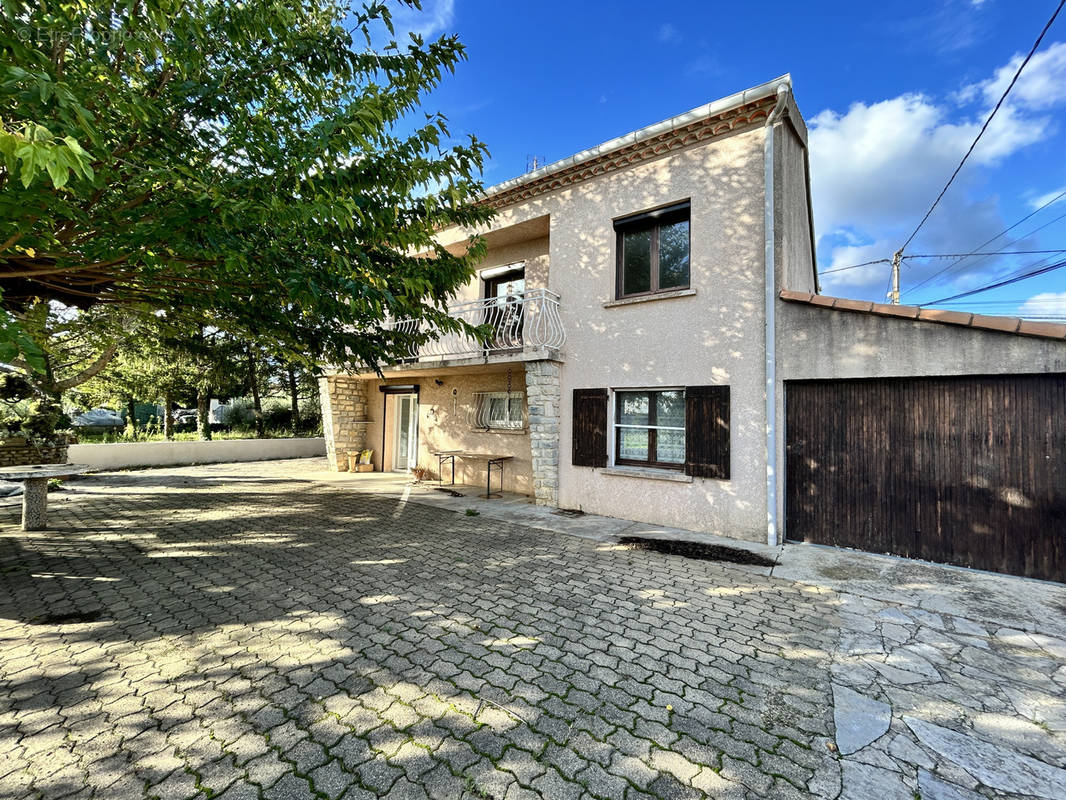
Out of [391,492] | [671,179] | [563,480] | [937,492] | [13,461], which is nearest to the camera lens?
[937,492]

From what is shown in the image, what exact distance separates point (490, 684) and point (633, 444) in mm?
5399

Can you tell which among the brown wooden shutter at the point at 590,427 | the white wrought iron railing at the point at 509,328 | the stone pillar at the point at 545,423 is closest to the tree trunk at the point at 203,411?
the white wrought iron railing at the point at 509,328

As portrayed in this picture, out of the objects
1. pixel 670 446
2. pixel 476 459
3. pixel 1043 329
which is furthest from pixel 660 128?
pixel 476 459

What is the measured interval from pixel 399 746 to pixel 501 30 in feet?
32.0

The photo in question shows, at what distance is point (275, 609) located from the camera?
3967 mm

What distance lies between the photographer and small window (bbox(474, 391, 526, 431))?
10.3 m

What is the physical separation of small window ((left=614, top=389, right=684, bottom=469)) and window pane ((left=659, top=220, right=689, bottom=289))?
6.18 feet

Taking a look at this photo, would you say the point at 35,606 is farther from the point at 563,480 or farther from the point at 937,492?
the point at 937,492

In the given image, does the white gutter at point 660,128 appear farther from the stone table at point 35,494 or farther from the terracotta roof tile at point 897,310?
the stone table at point 35,494

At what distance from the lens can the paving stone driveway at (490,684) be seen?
2.14 metres

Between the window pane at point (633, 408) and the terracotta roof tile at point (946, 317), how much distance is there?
8.70ft

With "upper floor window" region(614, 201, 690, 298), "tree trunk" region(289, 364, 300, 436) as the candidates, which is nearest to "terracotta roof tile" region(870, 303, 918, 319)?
"upper floor window" region(614, 201, 690, 298)

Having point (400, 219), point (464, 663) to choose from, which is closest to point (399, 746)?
point (464, 663)

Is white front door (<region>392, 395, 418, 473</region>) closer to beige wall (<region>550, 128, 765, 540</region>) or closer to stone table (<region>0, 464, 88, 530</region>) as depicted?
beige wall (<region>550, 128, 765, 540</region>)
